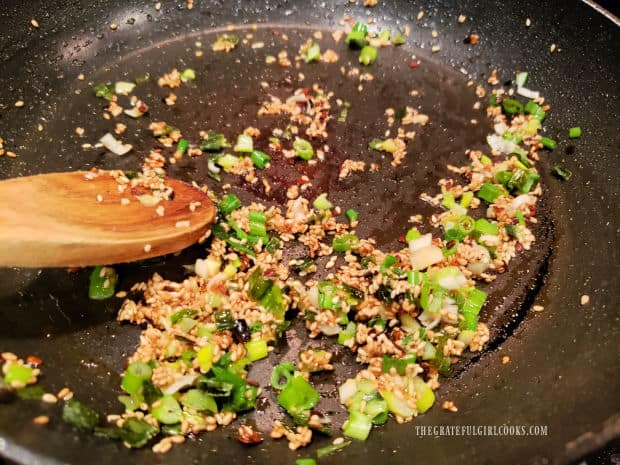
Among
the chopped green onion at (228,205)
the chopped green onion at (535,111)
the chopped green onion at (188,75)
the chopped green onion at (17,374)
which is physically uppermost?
the chopped green onion at (535,111)

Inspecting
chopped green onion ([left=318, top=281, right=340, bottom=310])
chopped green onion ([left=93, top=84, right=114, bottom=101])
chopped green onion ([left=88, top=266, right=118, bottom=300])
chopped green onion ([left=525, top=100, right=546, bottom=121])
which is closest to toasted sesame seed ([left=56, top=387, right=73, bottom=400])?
chopped green onion ([left=88, top=266, right=118, bottom=300])

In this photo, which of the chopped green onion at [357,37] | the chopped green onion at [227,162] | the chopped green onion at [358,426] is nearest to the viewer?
the chopped green onion at [358,426]

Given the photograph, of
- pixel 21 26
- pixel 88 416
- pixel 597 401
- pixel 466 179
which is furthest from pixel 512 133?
pixel 21 26

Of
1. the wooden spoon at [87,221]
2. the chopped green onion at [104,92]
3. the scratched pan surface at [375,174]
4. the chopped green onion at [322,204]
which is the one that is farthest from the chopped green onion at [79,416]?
the chopped green onion at [104,92]

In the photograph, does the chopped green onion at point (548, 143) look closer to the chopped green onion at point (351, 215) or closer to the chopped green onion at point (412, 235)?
the chopped green onion at point (412, 235)

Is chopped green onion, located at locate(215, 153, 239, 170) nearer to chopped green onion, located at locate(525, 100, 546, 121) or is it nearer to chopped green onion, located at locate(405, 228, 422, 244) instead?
chopped green onion, located at locate(405, 228, 422, 244)

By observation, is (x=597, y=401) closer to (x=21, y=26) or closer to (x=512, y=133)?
(x=512, y=133)
